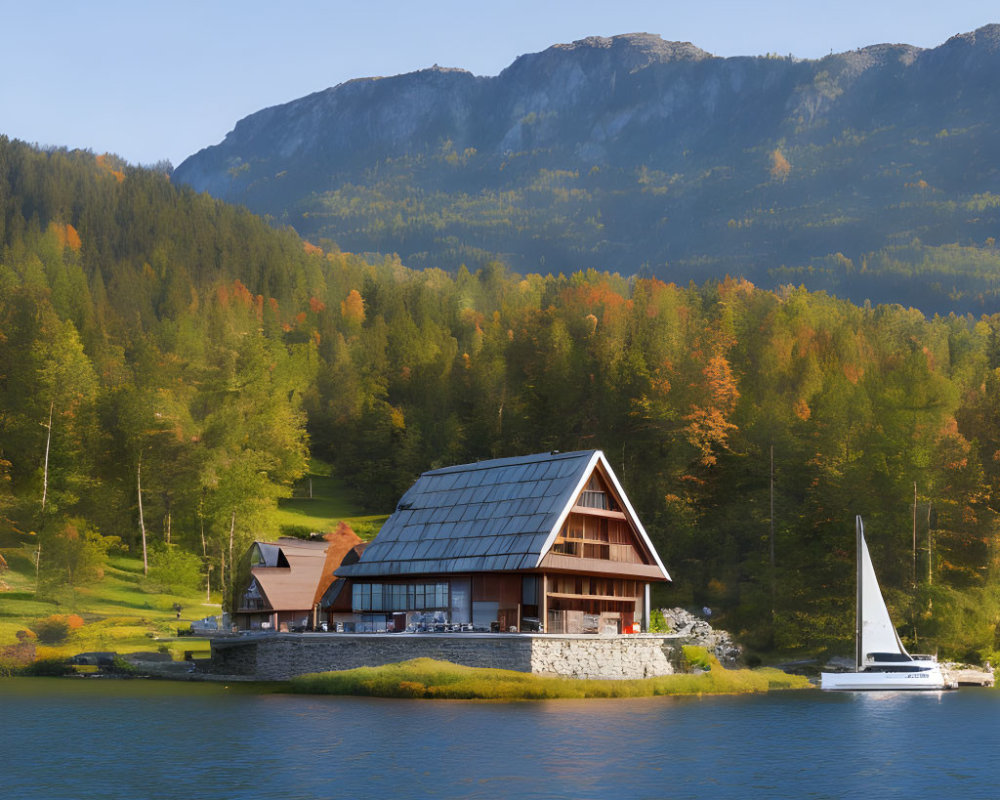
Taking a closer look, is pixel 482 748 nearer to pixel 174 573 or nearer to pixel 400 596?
pixel 400 596

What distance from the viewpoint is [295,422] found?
112875 mm

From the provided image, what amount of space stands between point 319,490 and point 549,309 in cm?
3140

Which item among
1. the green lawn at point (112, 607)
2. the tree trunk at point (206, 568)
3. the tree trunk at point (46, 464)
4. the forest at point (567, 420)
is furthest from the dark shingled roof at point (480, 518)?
the tree trunk at point (46, 464)

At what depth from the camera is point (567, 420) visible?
107 metres

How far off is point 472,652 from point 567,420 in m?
49.5

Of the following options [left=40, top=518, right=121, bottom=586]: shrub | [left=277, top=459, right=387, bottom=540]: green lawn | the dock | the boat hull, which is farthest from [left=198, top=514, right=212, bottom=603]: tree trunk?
the dock

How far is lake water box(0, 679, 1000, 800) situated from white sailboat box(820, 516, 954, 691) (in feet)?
28.4

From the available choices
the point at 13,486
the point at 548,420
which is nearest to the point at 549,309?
the point at 548,420

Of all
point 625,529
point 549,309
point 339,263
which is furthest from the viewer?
point 339,263

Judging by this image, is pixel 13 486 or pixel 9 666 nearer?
pixel 9 666

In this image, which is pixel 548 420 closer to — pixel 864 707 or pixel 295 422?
pixel 295 422

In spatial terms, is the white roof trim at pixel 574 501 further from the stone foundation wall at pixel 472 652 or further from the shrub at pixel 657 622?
the shrub at pixel 657 622

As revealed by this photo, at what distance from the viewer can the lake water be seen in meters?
33.7

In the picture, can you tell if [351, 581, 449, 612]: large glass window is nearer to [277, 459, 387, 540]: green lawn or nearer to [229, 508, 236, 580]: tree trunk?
[229, 508, 236, 580]: tree trunk
